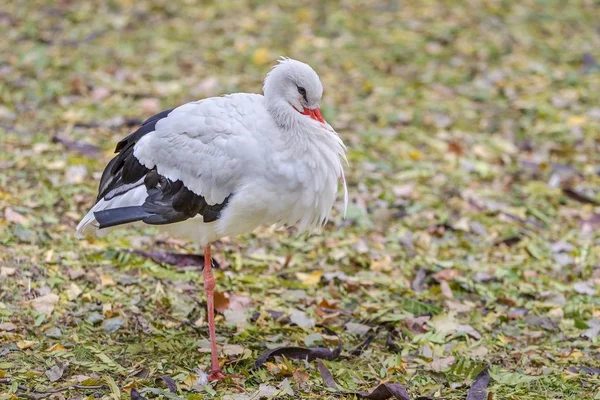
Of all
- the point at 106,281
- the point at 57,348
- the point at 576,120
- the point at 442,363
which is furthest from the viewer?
the point at 576,120

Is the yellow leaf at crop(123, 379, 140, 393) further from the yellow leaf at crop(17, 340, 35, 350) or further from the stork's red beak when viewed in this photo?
the stork's red beak

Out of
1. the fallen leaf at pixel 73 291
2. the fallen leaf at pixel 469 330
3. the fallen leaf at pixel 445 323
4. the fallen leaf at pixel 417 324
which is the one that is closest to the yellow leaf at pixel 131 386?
the fallen leaf at pixel 73 291

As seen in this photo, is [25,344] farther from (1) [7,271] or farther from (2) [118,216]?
(2) [118,216]

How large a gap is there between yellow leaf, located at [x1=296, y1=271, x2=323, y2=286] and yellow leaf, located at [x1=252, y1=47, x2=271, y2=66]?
4.11m

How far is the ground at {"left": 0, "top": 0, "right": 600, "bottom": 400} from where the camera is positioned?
4914 mm

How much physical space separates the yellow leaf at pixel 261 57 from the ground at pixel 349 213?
0.06 ft

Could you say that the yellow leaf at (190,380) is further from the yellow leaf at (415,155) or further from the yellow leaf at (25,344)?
the yellow leaf at (415,155)

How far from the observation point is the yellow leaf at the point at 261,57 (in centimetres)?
958

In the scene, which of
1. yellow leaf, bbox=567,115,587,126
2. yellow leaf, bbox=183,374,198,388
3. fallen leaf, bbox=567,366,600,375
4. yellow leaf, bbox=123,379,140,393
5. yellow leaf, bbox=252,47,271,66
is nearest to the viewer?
yellow leaf, bbox=123,379,140,393

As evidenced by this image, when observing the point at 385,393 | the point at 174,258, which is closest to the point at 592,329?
the point at 385,393

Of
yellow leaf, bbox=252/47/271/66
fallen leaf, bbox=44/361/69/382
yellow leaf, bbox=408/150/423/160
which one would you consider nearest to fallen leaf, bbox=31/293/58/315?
fallen leaf, bbox=44/361/69/382

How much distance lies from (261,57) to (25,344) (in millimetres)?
5552

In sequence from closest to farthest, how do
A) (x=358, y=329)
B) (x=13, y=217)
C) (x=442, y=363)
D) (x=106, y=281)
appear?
(x=442, y=363) → (x=358, y=329) → (x=106, y=281) → (x=13, y=217)

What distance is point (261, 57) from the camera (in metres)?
9.62
